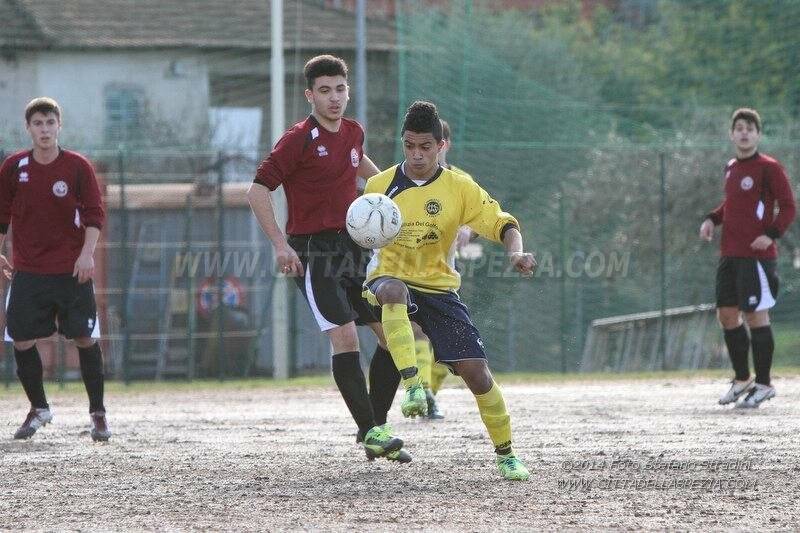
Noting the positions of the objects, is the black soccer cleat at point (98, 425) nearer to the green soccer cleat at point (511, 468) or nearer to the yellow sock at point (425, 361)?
the yellow sock at point (425, 361)

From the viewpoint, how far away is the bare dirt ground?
5363 mm

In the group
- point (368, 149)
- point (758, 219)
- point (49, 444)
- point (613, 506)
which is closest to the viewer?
point (613, 506)

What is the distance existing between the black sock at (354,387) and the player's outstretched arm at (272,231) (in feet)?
1.64

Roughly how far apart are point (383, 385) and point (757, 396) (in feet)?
12.2

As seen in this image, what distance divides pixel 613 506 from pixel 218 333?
1060 centimetres

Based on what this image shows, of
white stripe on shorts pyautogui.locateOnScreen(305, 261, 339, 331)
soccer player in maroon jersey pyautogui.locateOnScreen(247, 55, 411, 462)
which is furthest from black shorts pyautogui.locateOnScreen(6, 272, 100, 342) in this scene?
white stripe on shorts pyautogui.locateOnScreen(305, 261, 339, 331)

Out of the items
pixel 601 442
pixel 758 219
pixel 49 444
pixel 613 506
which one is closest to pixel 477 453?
pixel 601 442

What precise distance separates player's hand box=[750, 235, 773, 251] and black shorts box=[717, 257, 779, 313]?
0.14 m

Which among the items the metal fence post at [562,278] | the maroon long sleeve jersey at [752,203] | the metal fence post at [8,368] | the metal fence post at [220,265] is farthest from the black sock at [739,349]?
the metal fence post at [8,368]

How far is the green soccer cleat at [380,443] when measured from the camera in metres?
6.58

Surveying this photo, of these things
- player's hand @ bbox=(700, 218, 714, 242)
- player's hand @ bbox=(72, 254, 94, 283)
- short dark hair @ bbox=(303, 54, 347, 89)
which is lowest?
player's hand @ bbox=(72, 254, 94, 283)

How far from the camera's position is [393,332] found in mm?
6406

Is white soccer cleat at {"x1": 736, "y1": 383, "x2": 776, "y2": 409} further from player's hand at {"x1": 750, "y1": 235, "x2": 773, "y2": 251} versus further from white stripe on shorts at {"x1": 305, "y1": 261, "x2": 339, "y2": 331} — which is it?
white stripe on shorts at {"x1": 305, "y1": 261, "x2": 339, "y2": 331}

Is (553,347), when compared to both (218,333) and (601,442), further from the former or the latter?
(601,442)
